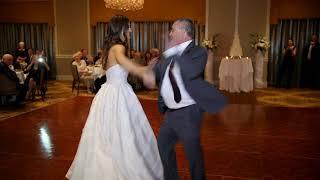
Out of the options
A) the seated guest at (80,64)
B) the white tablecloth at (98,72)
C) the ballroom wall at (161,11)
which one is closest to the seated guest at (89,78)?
the seated guest at (80,64)

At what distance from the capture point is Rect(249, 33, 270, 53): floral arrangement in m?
9.96

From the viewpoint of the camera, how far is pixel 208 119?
6113 millimetres

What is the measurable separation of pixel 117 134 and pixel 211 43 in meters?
8.04

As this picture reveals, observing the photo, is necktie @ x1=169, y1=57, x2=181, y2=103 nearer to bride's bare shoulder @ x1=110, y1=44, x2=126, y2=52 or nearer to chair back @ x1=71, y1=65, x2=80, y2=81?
bride's bare shoulder @ x1=110, y1=44, x2=126, y2=52

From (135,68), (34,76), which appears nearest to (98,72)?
(34,76)

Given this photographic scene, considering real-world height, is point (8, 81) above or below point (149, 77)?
below

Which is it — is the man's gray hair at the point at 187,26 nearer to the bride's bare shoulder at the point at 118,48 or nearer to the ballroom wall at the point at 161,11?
the bride's bare shoulder at the point at 118,48

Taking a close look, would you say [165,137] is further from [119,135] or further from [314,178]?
[314,178]

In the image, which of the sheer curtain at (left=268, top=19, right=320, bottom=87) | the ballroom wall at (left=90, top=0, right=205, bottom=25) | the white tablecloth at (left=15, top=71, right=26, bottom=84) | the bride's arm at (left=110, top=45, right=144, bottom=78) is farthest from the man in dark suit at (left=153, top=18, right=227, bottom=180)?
the sheer curtain at (left=268, top=19, right=320, bottom=87)

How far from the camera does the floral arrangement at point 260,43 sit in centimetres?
996

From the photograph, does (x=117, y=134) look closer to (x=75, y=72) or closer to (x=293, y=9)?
(x=75, y=72)

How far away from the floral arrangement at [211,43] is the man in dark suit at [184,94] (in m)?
7.99

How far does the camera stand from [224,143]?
15.1ft

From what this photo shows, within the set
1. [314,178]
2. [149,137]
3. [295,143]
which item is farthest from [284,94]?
[149,137]
